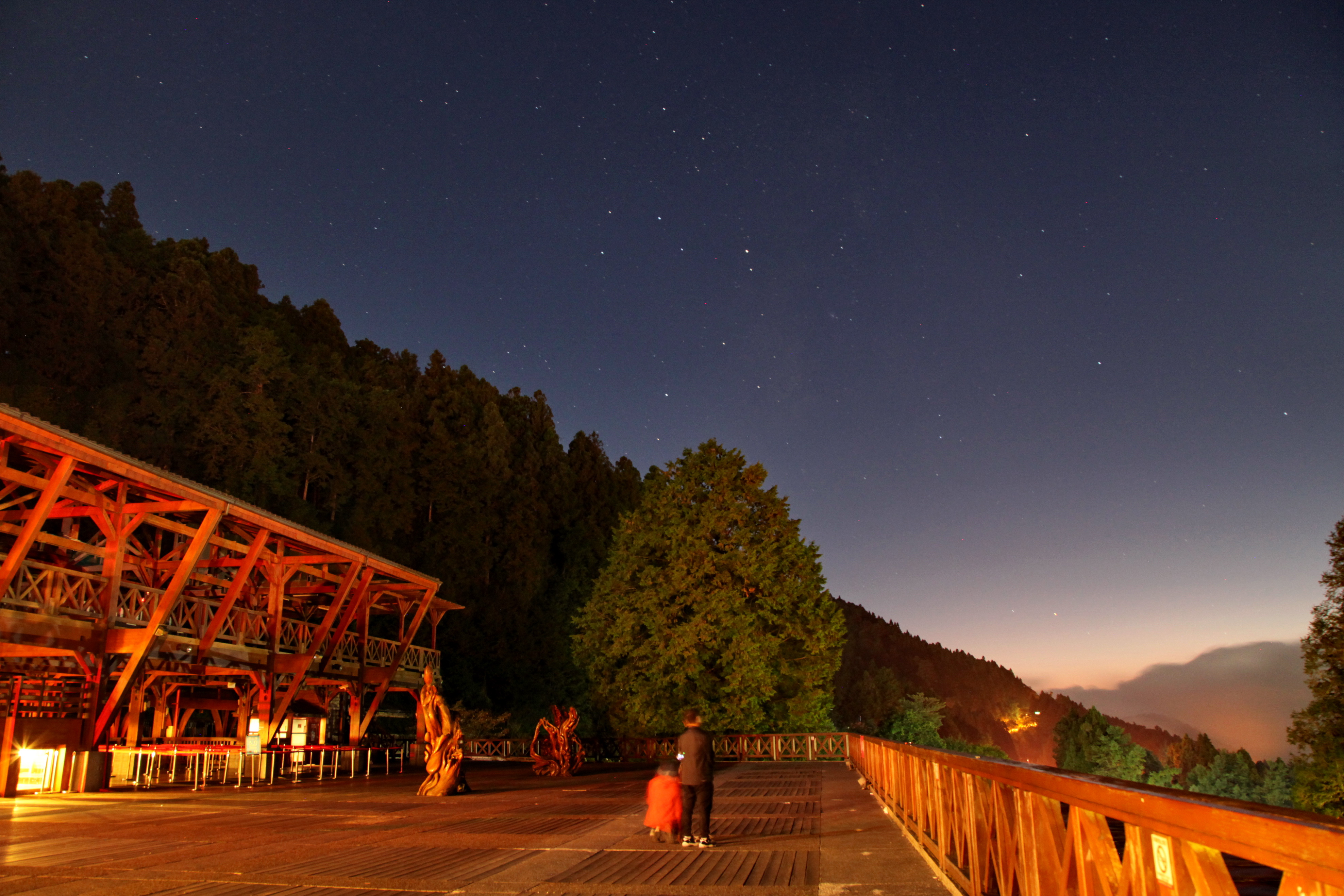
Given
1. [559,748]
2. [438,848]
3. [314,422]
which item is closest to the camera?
[438,848]

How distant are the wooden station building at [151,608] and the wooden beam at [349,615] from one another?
0.06 m

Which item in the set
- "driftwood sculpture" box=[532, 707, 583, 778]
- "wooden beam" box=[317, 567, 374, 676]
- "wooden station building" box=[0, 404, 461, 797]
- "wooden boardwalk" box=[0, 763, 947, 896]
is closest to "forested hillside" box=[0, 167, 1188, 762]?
"wooden station building" box=[0, 404, 461, 797]

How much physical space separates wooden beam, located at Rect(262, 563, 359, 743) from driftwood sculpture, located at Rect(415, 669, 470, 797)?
28.6ft

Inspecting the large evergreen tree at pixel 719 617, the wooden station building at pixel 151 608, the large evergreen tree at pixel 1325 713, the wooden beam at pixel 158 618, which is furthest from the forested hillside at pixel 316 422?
the large evergreen tree at pixel 1325 713

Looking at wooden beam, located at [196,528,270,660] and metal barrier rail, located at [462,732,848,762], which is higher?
wooden beam, located at [196,528,270,660]

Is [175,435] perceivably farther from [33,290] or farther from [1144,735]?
[1144,735]

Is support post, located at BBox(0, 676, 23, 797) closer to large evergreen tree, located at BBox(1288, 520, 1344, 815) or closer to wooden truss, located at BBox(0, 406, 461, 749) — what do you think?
wooden truss, located at BBox(0, 406, 461, 749)

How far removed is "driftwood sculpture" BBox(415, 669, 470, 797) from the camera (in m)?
14.3

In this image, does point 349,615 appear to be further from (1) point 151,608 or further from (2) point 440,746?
(2) point 440,746

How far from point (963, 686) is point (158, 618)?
143833 mm

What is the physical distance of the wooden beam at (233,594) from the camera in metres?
18.8

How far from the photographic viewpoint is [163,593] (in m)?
17.7

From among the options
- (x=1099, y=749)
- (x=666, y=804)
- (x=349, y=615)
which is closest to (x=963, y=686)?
(x=1099, y=749)

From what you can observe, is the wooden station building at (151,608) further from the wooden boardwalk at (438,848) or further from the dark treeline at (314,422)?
the dark treeline at (314,422)
